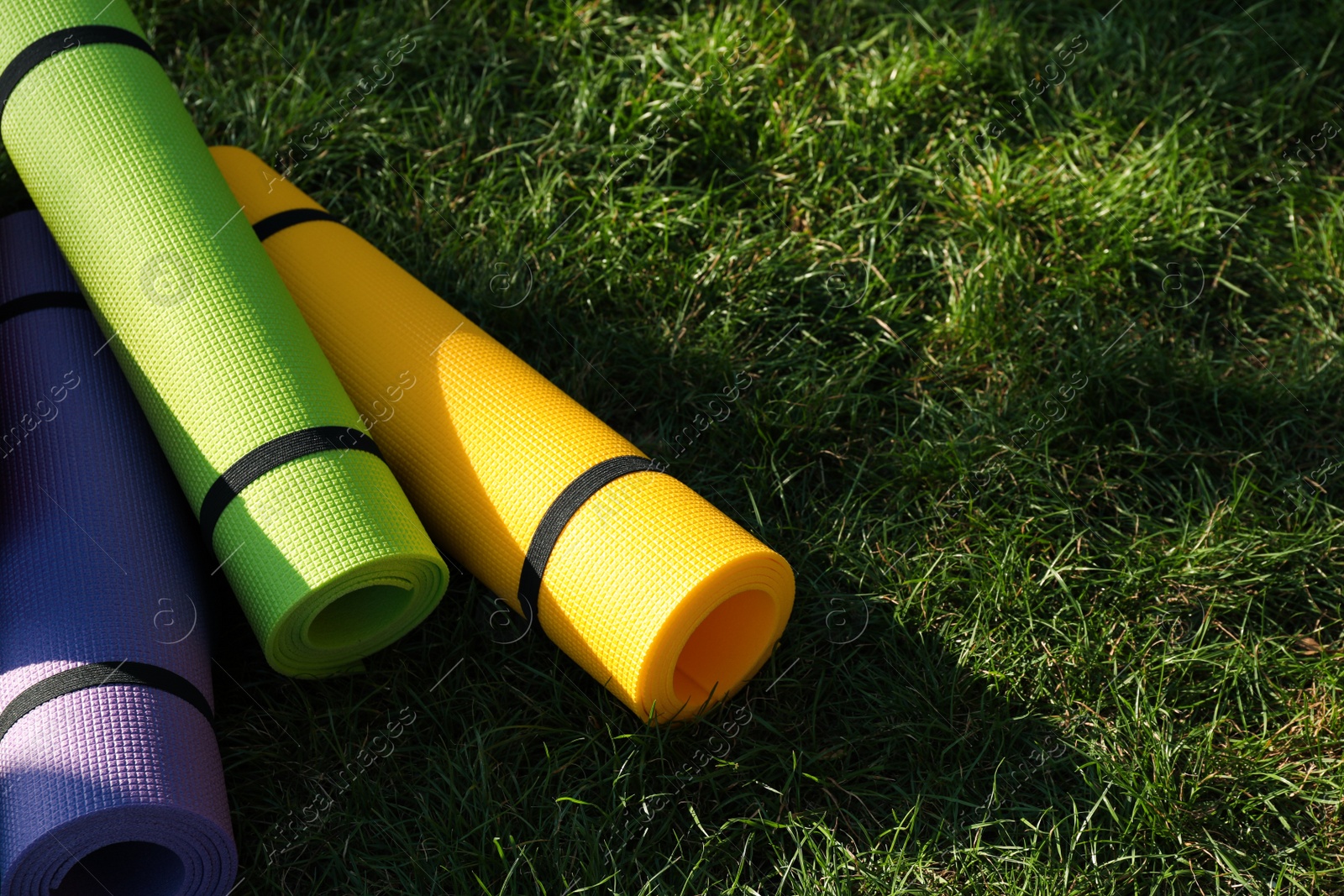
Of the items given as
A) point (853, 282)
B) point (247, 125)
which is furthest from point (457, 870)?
point (247, 125)

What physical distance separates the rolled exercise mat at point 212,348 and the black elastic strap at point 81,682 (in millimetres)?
251

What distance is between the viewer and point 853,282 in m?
3.89

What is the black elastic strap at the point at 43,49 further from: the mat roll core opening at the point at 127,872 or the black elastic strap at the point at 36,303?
the mat roll core opening at the point at 127,872

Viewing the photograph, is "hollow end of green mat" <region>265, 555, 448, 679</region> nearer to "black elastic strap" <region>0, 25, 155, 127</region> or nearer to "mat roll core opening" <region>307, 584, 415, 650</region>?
"mat roll core opening" <region>307, 584, 415, 650</region>

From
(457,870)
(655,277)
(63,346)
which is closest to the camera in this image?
(457,870)

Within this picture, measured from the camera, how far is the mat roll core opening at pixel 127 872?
2.57 m

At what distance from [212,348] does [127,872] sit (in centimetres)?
128

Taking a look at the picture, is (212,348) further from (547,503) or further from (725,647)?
(725,647)

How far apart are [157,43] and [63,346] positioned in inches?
68.0

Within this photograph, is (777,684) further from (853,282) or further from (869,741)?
(853,282)

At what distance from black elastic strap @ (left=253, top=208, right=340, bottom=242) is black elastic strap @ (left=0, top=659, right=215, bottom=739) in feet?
4.72

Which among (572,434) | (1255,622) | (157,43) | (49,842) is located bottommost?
(1255,622)

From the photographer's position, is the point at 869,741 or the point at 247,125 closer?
the point at 869,741

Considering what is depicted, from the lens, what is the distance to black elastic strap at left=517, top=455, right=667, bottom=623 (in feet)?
9.48
